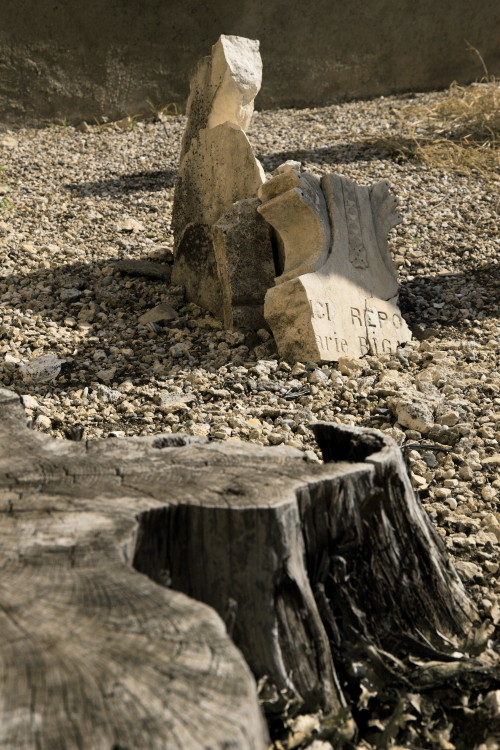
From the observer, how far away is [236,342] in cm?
359

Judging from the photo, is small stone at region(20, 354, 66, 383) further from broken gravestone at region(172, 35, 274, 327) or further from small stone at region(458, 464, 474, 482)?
small stone at region(458, 464, 474, 482)

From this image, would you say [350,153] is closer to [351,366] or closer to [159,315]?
[159,315]

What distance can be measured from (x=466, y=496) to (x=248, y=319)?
1.56m

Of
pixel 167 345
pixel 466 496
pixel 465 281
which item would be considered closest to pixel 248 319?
pixel 167 345

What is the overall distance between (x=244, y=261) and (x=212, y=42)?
4490 mm

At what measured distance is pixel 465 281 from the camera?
418 centimetres

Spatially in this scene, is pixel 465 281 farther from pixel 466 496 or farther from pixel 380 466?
pixel 380 466

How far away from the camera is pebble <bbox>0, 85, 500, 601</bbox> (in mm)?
2787

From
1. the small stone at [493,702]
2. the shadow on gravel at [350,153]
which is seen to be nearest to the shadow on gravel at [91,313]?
the shadow on gravel at [350,153]

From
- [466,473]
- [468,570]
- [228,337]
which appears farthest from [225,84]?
[468,570]

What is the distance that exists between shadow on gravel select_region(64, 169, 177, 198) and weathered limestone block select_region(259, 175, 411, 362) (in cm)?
199

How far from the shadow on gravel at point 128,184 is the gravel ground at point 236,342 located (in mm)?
19

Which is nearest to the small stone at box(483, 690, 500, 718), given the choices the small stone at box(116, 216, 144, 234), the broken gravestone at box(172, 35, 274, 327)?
the broken gravestone at box(172, 35, 274, 327)

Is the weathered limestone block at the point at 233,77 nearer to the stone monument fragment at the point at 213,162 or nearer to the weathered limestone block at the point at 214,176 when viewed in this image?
the stone monument fragment at the point at 213,162
